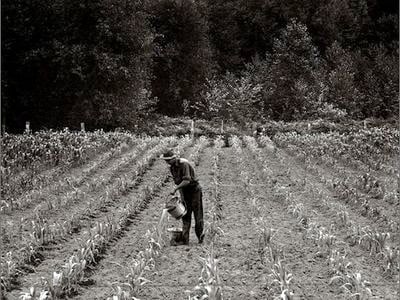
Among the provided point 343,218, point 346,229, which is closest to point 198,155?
point 343,218

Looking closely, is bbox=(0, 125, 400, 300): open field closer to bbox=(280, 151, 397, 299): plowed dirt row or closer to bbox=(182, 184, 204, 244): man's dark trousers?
bbox=(280, 151, 397, 299): plowed dirt row

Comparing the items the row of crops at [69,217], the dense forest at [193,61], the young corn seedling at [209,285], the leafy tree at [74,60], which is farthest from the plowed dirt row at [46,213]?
the dense forest at [193,61]

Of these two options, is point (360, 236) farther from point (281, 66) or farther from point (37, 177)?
point (281, 66)

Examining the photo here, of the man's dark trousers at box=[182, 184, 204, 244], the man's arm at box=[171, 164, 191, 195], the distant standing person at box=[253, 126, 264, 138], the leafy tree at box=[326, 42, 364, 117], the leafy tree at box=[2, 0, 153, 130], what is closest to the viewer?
the man's arm at box=[171, 164, 191, 195]

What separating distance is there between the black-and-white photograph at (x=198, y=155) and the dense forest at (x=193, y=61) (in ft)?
0.37

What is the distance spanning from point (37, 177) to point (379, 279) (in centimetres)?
1012

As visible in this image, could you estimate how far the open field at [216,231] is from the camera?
6.79 metres

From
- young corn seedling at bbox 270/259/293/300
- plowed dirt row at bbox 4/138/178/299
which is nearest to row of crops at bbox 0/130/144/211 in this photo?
plowed dirt row at bbox 4/138/178/299

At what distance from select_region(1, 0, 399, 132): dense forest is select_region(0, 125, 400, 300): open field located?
28.8ft

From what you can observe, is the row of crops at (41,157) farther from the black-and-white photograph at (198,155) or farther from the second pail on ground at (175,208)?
the second pail on ground at (175,208)

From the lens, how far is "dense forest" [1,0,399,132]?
2775cm

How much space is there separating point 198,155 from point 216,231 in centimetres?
1055

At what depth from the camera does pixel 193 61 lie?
38.3 metres

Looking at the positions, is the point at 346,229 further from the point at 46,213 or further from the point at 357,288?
the point at 46,213
